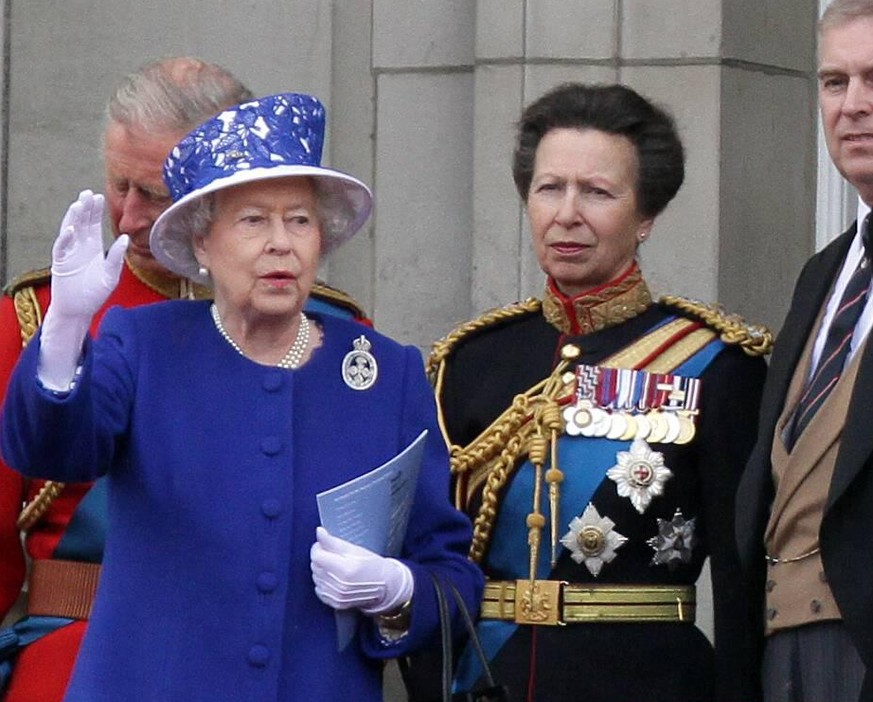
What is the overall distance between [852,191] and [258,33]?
161 cm

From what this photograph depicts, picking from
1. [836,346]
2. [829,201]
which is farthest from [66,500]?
[829,201]

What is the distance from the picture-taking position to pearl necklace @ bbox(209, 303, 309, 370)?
4020mm

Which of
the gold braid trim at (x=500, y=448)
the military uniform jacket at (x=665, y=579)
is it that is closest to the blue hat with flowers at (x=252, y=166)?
the gold braid trim at (x=500, y=448)

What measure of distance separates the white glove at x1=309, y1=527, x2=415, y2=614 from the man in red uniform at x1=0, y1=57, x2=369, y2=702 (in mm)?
665

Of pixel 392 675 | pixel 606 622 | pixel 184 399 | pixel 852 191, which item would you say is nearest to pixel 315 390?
pixel 184 399

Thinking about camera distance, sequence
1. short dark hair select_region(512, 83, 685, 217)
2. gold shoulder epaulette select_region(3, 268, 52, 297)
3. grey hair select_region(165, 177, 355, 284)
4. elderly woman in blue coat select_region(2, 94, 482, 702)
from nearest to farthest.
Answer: elderly woman in blue coat select_region(2, 94, 482, 702)
grey hair select_region(165, 177, 355, 284)
gold shoulder epaulette select_region(3, 268, 52, 297)
short dark hair select_region(512, 83, 685, 217)

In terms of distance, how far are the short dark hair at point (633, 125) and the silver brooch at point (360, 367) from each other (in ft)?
2.66

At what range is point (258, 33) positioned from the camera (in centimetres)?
669

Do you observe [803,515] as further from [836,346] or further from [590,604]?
[590,604]

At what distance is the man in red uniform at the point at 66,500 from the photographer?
443 centimetres

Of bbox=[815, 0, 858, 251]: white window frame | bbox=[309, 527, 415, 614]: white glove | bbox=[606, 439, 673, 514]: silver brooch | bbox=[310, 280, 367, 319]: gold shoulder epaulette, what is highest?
bbox=[815, 0, 858, 251]: white window frame

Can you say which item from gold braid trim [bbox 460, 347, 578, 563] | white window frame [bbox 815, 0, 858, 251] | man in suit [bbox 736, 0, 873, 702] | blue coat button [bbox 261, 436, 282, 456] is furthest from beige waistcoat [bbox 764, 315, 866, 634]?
white window frame [bbox 815, 0, 858, 251]

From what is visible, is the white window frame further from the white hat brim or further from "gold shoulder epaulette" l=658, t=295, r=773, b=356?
the white hat brim

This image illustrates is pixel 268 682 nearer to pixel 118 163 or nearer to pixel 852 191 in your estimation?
pixel 118 163
